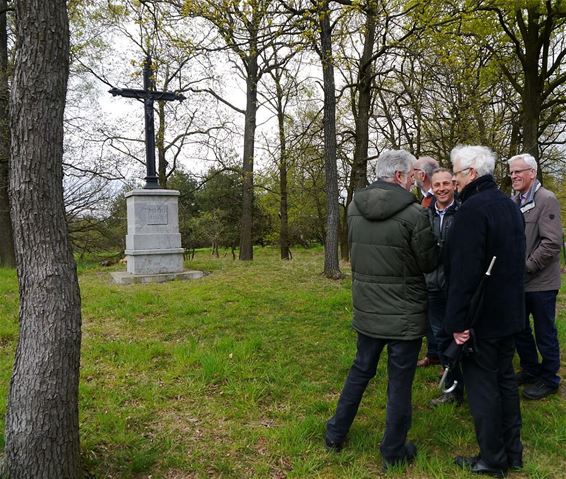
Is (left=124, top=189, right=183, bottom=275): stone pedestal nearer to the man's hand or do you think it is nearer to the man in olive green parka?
the man in olive green parka

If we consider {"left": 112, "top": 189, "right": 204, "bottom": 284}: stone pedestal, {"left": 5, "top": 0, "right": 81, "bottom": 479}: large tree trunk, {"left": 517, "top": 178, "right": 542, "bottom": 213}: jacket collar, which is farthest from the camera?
{"left": 112, "top": 189, "right": 204, "bottom": 284}: stone pedestal

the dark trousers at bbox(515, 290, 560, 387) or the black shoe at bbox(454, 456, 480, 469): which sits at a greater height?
the dark trousers at bbox(515, 290, 560, 387)

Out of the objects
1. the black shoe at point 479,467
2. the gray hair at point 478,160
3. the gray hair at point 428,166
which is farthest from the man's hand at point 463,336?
the gray hair at point 428,166

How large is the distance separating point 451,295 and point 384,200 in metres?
0.69

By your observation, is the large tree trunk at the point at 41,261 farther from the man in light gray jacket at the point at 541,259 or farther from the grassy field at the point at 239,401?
the man in light gray jacket at the point at 541,259

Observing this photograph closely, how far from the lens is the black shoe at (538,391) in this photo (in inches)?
138

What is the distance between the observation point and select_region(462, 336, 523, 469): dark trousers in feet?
8.09

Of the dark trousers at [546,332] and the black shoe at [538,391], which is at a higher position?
the dark trousers at [546,332]

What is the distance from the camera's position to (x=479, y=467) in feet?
8.26

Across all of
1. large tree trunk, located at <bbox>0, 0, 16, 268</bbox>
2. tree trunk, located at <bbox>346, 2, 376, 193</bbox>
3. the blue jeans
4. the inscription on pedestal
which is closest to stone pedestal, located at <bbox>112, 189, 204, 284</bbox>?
the inscription on pedestal

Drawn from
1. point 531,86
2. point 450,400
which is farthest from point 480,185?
point 531,86

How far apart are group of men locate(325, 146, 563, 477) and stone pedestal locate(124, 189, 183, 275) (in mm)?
6861

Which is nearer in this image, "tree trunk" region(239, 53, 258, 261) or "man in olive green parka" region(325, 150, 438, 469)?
"man in olive green parka" region(325, 150, 438, 469)

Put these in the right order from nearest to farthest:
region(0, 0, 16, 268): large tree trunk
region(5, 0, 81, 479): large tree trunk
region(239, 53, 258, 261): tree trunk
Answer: region(5, 0, 81, 479): large tree trunk < region(0, 0, 16, 268): large tree trunk < region(239, 53, 258, 261): tree trunk
